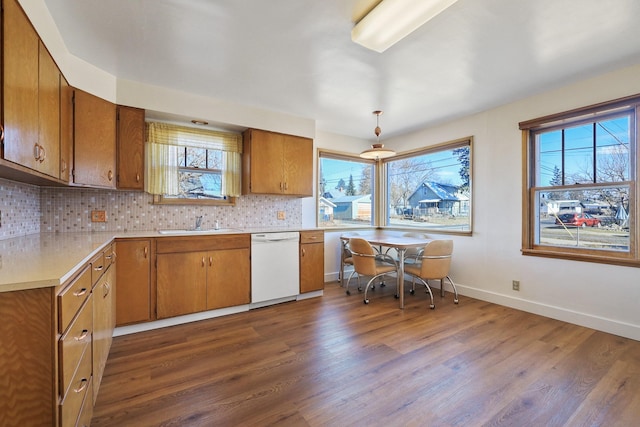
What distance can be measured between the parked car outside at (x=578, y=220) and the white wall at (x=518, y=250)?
0.39 meters

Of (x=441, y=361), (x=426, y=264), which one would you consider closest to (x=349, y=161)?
(x=426, y=264)

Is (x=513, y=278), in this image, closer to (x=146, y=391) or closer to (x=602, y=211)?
(x=602, y=211)

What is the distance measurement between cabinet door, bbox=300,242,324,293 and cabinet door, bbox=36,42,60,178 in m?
2.50

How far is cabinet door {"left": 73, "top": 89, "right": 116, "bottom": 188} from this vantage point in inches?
92.4

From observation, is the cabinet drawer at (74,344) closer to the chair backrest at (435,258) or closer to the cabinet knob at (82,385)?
the cabinet knob at (82,385)

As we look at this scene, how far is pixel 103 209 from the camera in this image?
2889 millimetres

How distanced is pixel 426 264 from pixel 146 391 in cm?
293

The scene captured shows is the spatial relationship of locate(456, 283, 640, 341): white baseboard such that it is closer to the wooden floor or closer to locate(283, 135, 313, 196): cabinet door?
the wooden floor

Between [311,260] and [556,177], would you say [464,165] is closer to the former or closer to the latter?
[556,177]

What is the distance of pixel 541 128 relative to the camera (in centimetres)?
316

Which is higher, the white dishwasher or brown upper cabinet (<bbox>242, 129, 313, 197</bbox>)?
brown upper cabinet (<bbox>242, 129, 313, 197</bbox>)

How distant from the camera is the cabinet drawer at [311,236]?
3.65m

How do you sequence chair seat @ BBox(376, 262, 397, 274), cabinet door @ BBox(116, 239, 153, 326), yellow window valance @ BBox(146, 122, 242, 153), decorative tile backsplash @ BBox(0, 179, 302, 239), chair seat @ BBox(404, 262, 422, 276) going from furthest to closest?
chair seat @ BBox(376, 262, 397, 274) < chair seat @ BBox(404, 262, 422, 276) < yellow window valance @ BBox(146, 122, 242, 153) < cabinet door @ BBox(116, 239, 153, 326) < decorative tile backsplash @ BBox(0, 179, 302, 239)

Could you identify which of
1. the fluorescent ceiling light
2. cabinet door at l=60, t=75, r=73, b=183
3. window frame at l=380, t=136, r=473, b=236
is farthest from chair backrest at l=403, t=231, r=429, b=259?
cabinet door at l=60, t=75, r=73, b=183
